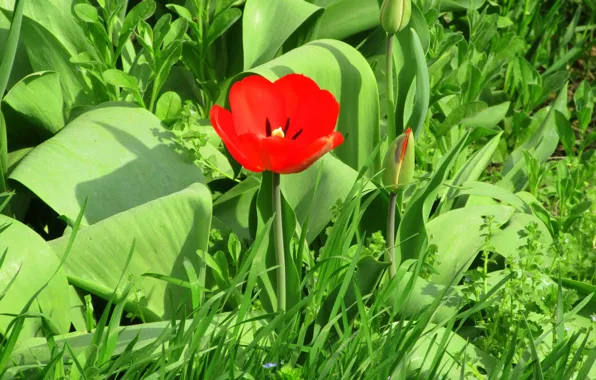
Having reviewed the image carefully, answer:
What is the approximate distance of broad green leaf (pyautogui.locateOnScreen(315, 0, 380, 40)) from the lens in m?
2.50

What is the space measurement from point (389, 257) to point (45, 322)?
0.69 meters

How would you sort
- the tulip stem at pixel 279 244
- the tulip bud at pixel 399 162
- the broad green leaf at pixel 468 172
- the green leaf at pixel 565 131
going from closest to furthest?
the tulip stem at pixel 279 244 → the tulip bud at pixel 399 162 → the broad green leaf at pixel 468 172 → the green leaf at pixel 565 131

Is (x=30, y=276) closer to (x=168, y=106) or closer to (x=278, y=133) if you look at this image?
(x=278, y=133)

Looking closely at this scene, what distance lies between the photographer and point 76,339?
63.0 inches

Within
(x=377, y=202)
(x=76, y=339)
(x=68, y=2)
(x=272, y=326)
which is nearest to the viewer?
(x=272, y=326)

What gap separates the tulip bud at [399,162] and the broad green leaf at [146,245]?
376 mm

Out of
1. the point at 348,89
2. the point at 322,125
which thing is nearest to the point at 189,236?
the point at 322,125

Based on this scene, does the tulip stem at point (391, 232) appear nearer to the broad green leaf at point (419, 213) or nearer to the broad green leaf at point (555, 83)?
the broad green leaf at point (419, 213)

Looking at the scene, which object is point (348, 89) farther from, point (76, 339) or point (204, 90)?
point (76, 339)

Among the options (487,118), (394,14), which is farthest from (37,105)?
(487,118)

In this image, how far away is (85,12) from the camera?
206cm

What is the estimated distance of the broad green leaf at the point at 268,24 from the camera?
2.33 metres

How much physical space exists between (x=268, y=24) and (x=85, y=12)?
0.52 meters

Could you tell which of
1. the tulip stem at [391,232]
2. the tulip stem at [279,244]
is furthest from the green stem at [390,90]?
the tulip stem at [279,244]
